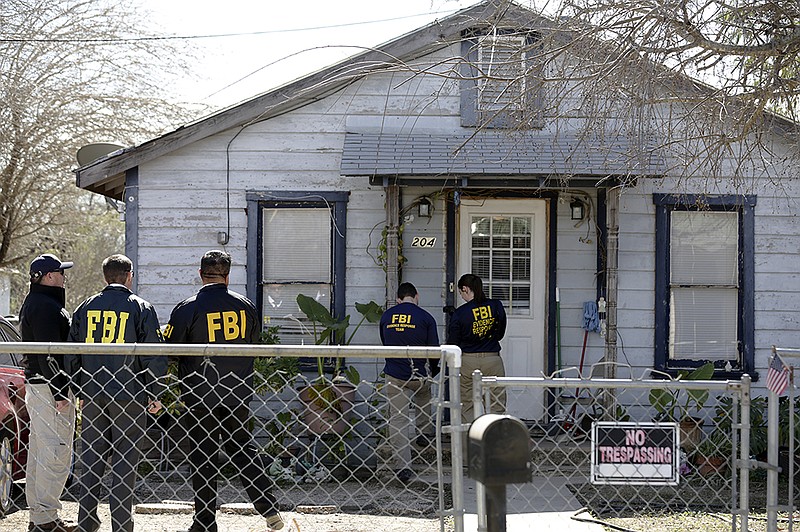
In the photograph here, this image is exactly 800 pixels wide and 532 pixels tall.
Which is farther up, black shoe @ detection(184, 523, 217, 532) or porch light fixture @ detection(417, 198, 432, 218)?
porch light fixture @ detection(417, 198, 432, 218)

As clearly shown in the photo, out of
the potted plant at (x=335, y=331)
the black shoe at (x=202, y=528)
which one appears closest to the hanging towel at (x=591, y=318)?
the potted plant at (x=335, y=331)

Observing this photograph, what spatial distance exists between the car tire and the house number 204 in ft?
14.8

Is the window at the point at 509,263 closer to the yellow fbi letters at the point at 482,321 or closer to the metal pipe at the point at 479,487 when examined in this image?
the yellow fbi letters at the point at 482,321

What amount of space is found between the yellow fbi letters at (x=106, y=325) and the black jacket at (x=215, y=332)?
18.0 inches

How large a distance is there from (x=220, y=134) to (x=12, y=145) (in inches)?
341

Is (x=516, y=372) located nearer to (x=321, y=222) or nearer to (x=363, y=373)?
(x=363, y=373)

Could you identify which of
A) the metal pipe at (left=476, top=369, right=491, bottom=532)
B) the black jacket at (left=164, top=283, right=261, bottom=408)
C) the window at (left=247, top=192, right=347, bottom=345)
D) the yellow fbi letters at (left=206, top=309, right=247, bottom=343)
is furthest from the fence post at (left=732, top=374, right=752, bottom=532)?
the window at (left=247, top=192, right=347, bottom=345)

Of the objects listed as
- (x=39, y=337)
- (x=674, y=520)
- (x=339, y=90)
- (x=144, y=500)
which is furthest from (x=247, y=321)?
(x=339, y=90)

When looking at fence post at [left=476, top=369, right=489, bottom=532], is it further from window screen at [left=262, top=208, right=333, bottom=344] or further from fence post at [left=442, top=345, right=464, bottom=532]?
window screen at [left=262, top=208, right=333, bottom=344]

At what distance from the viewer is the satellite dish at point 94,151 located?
10.5 metres

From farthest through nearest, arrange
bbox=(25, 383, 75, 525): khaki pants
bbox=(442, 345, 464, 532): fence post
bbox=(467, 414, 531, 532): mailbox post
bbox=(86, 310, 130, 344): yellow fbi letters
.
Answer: bbox=(25, 383, 75, 525): khaki pants
bbox=(86, 310, 130, 344): yellow fbi letters
bbox=(442, 345, 464, 532): fence post
bbox=(467, 414, 531, 532): mailbox post

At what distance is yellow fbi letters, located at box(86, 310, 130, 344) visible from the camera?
5.79 meters

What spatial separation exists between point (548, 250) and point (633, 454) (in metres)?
5.92

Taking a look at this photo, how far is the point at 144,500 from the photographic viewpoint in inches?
308
